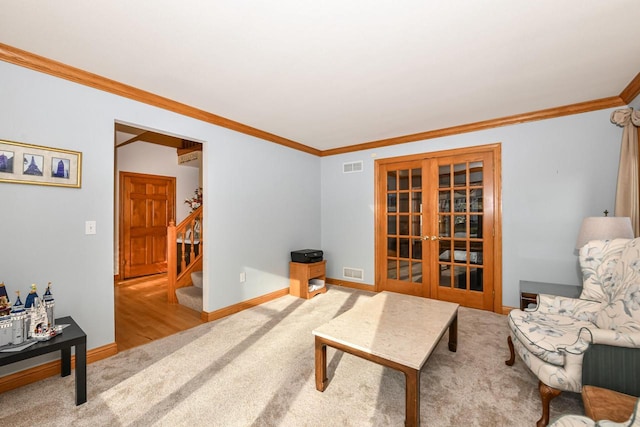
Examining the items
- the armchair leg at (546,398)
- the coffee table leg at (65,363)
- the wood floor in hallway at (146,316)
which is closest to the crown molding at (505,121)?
the armchair leg at (546,398)

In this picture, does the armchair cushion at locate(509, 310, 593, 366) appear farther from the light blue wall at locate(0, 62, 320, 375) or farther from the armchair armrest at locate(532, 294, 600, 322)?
the light blue wall at locate(0, 62, 320, 375)

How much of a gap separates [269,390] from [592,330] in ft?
6.50

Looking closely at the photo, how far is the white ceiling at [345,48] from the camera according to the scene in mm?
1612

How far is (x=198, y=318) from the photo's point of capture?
3.32m

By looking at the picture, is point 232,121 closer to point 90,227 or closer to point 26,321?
point 90,227

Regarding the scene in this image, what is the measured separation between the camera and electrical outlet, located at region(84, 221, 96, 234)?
2344 millimetres

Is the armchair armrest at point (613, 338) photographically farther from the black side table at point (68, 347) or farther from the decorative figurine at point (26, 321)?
the decorative figurine at point (26, 321)

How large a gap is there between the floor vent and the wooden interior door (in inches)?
152

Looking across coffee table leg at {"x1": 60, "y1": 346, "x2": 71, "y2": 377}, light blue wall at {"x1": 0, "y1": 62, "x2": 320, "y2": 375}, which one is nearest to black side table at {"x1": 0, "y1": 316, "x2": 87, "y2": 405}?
coffee table leg at {"x1": 60, "y1": 346, "x2": 71, "y2": 377}

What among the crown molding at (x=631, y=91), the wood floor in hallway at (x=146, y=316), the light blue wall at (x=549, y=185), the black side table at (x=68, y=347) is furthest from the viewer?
the light blue wall at (x=549, y=185)

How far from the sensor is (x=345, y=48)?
1.98 meters

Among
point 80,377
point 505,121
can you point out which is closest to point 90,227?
point 80,377

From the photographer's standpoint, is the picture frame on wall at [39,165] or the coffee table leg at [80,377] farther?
the picture frame on wall at [39,165]

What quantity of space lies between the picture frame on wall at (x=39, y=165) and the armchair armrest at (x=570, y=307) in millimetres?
3900
